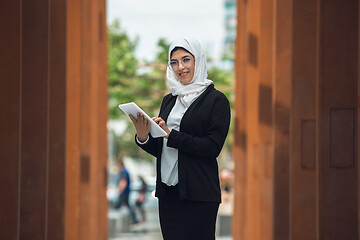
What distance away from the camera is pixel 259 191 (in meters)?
9.88

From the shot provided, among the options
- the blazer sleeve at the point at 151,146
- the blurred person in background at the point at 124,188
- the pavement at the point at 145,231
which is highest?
the blazer sleeve at the point at 151,146
